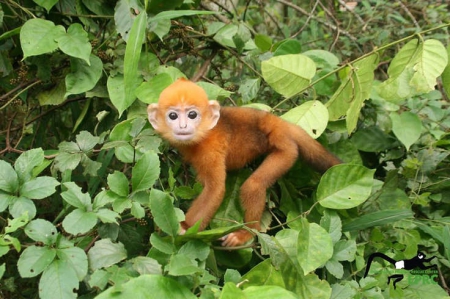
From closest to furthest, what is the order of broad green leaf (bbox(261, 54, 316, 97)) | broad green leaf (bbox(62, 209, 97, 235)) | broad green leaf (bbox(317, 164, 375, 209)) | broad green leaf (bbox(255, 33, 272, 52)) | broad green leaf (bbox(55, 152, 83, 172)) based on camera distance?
1. broad green leaf (bbox(62, 209, 97, 235))
2. broad green leaf (bbox(55, 152, 83, 172))
3. broad green leaf (bbox(317, 164, 375, 209))
4. broad green leaf (bbox(261, 54, 316, 97))
5. broad green leaf (bbox(255, 33, 272, 52))

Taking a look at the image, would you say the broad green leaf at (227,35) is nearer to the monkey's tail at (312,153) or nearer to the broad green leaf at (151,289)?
the monkey's tail at (312,153)

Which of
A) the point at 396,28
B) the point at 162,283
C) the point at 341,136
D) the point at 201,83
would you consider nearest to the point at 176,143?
the point at 201,83

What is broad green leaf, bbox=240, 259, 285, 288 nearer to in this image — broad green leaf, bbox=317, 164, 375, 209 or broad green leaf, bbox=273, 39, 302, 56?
broad green leaf, bbox=317, 164, 375, 209

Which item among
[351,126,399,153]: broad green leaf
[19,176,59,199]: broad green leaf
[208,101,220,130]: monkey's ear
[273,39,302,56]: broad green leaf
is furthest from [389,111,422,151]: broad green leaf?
[19,176,59,199]: broad green leaf

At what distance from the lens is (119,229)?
2.12 meters

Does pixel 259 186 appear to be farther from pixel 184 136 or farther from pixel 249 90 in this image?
pixel 249 90

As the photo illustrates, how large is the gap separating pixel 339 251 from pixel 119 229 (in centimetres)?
90

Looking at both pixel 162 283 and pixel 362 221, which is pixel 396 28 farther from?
pixel 162 283

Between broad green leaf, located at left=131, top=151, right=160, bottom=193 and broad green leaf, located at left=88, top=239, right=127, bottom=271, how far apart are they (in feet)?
0.71

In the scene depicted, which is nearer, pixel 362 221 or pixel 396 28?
pixel 362 221

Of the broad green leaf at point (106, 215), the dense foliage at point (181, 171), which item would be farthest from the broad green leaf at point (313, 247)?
the broad green leaf at point (106, 215)

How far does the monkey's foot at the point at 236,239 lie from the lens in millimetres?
2337

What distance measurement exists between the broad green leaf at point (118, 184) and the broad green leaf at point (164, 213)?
156mm

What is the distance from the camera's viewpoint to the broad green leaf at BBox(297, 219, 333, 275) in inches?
76.0
